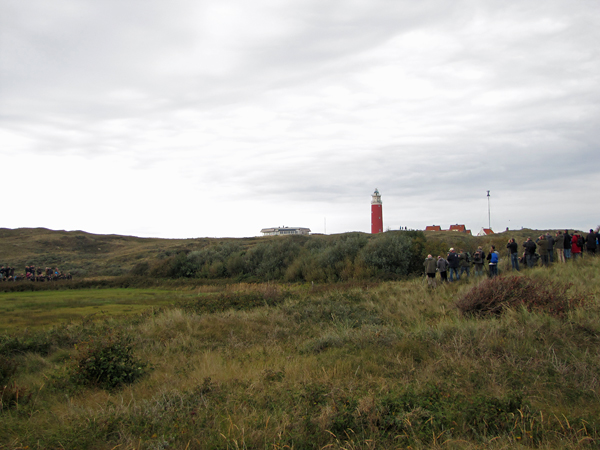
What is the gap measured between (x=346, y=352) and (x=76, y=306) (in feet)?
→ 57.7

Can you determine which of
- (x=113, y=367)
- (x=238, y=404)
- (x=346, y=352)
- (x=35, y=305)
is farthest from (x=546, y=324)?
(x=35, y=305)

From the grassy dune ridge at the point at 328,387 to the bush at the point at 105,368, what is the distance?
0.31ft

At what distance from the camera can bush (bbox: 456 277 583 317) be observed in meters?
10.7

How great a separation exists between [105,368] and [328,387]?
4.95 m

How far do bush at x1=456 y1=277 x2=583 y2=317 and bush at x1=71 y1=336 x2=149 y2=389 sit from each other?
8.65 m

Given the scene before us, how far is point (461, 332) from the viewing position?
9234mm

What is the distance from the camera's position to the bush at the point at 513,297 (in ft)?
35.0

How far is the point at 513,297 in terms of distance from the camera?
454 inches

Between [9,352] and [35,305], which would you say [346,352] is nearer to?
[9,352]

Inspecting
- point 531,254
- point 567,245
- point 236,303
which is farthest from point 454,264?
point 236,303

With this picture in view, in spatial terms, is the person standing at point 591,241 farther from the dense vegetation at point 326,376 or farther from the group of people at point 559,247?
the dense vegetation at point 326,376

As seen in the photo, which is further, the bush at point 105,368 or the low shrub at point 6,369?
the low shrub at point 6,369

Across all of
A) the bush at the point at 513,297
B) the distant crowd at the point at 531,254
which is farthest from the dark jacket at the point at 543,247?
the bush at the point at 513,297

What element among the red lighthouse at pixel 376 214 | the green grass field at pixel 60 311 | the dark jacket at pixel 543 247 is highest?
the red lighthouse at pixel 376 214
